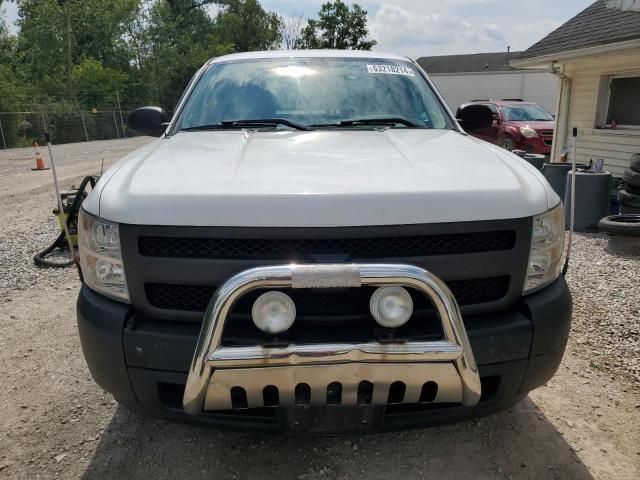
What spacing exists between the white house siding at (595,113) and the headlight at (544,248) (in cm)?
781

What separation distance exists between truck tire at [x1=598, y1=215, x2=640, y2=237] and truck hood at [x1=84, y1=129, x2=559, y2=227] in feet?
13.8

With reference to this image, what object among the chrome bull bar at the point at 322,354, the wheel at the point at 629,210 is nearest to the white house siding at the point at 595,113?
the wheel at the point at 629,210

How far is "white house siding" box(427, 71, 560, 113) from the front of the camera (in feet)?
116

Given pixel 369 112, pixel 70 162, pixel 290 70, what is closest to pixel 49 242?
pixel 290 70

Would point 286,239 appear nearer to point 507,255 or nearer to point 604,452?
point 507,255

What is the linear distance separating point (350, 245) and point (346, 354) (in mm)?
398

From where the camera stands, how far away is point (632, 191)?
21.8ft

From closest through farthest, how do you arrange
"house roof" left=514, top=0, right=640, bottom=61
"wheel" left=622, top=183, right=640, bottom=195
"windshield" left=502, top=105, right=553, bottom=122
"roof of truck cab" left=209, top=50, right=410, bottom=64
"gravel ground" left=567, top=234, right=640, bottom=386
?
"gravel ground" left=567, top=234, right=640, bottom=386, "roof of truck cab" left=209, top=50, right=410, bottom=64, "wheel" left=622, top=183, right=640, bottom=195, "house roof" left=514, top=0, right=640, bottom=61, "windshield" left=502, top=105, right=553, bottom=122

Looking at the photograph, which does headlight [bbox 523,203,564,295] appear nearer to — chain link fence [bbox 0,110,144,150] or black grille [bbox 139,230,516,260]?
black grille [bbox 139,230,516,260]

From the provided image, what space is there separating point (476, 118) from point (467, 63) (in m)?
45.0

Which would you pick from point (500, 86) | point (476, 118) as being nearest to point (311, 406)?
point (476, 118)

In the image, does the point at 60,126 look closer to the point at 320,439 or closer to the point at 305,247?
the point at 320,439

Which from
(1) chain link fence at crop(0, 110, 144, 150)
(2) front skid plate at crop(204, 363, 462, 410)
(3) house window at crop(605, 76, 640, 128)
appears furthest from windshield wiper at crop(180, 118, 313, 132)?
(1) chain link fence at crop(0, 110, 144, 150)

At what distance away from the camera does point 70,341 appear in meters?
3.54
